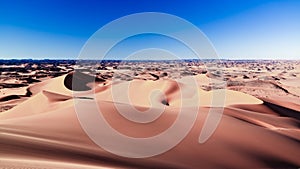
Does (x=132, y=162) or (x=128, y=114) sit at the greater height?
(x=128, y=114)

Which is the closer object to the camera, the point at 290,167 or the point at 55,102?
the point at 290,167

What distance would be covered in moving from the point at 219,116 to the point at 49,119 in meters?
8.05

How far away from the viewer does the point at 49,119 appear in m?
12.3

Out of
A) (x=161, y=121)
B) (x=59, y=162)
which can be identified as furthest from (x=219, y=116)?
(x=59, y=162)

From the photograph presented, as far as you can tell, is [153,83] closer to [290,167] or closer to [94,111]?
[94,111]

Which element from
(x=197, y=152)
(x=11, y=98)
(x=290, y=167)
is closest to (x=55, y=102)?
(x=11, y=98)

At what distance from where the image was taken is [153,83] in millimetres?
30781

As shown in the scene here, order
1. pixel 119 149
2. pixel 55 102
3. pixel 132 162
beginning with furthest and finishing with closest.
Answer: pixel 55 102
pixel 119 149
pixel 132 162

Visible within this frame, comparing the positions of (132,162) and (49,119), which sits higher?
(49,119)

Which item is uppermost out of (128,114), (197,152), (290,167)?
(128,114)

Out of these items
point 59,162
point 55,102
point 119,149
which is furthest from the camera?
point 55,102

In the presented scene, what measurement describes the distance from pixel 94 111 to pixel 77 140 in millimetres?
4012

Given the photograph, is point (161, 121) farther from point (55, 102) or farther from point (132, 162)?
point (55, 102)

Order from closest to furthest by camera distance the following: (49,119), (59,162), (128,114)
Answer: (59,162), (49,119), (128,114)
